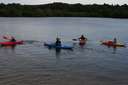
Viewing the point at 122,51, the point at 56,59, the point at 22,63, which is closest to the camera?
the point at 22,63

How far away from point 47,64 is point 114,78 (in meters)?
9.07

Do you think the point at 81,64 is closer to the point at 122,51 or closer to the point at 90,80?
the point at 90,80

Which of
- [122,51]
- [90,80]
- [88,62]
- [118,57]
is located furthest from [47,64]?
[122,51]

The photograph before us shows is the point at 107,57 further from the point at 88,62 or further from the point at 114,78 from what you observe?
the point at 114,78

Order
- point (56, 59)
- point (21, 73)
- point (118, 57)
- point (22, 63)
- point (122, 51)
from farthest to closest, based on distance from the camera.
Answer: point (122, 51) < point (118, 57) < point (56, 59) < point (22, 63) < point (21, 73)

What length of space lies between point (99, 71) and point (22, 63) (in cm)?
915

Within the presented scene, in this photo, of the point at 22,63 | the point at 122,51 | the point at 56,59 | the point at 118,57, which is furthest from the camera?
the point at 122,51

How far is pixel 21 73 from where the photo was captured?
1298 inches

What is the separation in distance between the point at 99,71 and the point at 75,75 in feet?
11.0

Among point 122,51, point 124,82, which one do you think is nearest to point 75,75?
point 124,82

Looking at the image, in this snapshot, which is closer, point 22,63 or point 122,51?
point 22,63

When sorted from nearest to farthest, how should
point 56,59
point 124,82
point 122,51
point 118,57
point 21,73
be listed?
point 124,82
point 21,73
point 56,59
point 118,57
point 122,51

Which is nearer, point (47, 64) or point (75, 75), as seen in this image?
point (75, 75)

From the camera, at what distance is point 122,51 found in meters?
50.2
